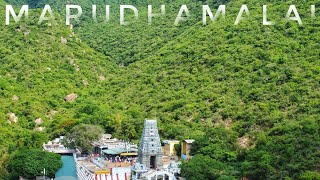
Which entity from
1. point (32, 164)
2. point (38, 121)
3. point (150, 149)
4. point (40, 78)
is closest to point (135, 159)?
point (150, 149)

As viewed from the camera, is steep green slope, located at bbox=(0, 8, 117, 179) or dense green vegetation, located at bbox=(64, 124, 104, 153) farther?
steep green slope, located at bbox=(0, 8, 117, 179)

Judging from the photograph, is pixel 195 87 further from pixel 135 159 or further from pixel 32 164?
pixel 32 164

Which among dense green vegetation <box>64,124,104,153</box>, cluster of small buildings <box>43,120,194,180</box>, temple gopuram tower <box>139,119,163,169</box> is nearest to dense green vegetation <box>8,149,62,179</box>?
cluster of small buildings <box>43,120,194,180</box>

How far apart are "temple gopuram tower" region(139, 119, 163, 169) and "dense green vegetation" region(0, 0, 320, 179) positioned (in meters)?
2.69

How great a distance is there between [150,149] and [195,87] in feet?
53.7

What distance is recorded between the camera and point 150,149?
45062 mm

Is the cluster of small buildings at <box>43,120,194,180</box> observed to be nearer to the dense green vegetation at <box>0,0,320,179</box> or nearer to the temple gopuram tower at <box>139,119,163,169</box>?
the temple gopuram tower at <box>139,119,163,169</box>

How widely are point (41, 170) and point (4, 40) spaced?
31453mm

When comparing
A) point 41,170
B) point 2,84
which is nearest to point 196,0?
point 2,84

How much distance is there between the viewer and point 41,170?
47562 millimetres

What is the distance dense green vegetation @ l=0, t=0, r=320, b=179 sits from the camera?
43906mm

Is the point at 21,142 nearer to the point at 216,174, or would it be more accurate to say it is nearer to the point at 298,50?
the point at 216,174

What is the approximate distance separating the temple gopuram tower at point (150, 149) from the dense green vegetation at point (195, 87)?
8.81 ft

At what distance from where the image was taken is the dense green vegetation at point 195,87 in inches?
1729
